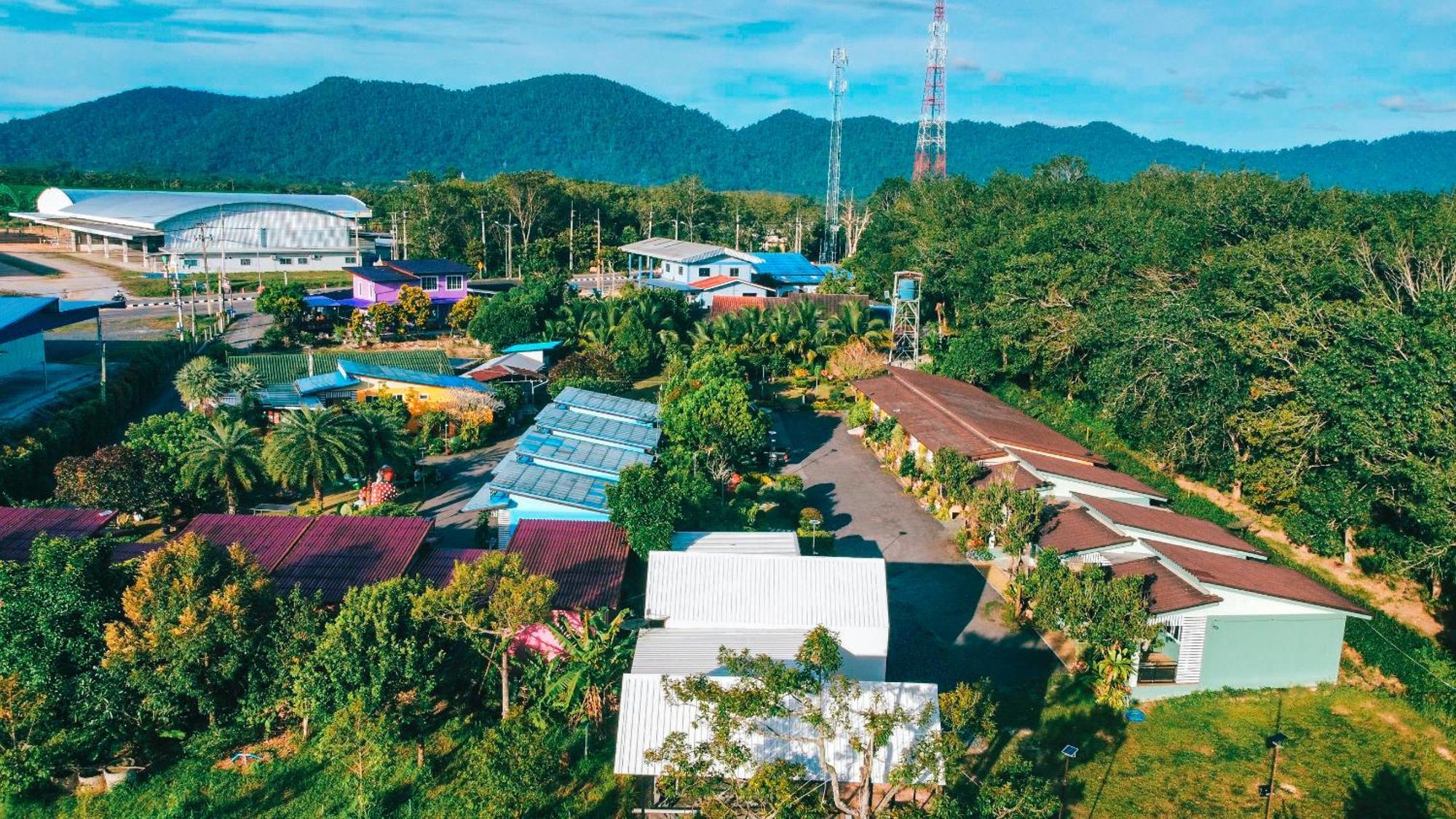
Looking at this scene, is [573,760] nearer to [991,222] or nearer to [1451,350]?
[1451,350]

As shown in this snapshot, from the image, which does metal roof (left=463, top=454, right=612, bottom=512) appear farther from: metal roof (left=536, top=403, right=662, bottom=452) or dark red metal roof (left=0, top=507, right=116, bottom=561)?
dark red metal roof (left=0, top=507, right=116, bottom=561)

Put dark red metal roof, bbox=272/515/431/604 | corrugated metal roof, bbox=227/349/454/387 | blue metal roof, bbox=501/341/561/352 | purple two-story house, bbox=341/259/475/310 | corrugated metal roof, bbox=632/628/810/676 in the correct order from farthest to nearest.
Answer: purple two-story house, bbox=341/259/475/310 → blue metal roof, bbox=501/341/561/352 → corrugated metal roof, bbox=227/349/454/387 → dark red metal roof, bbox=272/515/431/604 → corrugated metal roof, bbox=632/628/810/676

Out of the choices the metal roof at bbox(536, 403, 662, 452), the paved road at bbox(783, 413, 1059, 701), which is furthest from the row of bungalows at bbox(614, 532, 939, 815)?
the metal roof at bbox(536, 403, 662, 452)

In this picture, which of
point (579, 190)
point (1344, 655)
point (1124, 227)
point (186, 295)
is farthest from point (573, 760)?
point (579, 190)

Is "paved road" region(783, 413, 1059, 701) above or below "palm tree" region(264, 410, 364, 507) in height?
below

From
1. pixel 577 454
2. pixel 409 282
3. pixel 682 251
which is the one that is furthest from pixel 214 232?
pixel 577 454

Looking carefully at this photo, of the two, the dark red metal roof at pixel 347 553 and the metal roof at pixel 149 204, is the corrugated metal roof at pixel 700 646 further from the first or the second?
the metal roof at pixel 149 204

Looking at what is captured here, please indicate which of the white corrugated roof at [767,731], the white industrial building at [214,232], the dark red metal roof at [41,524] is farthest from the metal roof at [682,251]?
the white corrugated roof at [767,731]
